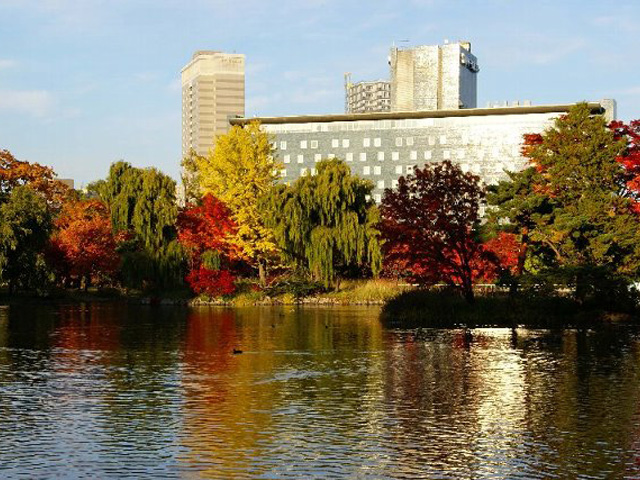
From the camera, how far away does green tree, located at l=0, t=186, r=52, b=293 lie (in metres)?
62.5

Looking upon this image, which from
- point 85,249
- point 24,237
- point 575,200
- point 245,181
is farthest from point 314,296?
point 575,200

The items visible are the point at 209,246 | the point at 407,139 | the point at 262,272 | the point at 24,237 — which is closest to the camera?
the point at 24,237

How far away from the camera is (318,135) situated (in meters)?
160

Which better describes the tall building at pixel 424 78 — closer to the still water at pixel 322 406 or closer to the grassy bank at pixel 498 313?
the grassy bank at pixel 498 313

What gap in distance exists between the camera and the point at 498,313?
154 feet

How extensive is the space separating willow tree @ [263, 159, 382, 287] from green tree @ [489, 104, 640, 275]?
76.7 feet

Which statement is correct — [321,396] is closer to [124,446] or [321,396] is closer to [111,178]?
[124,446]

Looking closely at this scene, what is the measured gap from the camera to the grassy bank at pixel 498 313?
45.0 meters

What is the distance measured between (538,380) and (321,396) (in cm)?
666

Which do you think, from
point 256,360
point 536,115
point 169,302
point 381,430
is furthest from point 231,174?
point 536,115

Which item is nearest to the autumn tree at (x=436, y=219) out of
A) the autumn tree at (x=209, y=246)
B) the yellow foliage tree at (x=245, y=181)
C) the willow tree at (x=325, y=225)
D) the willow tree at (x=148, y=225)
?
the willow tree at (x=325, y=225)

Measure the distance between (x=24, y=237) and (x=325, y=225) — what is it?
2212 cm

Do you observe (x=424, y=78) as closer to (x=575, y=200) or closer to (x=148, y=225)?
(x=148, y=225)

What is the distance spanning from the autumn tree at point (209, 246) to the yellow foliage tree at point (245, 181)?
0.88 metres
